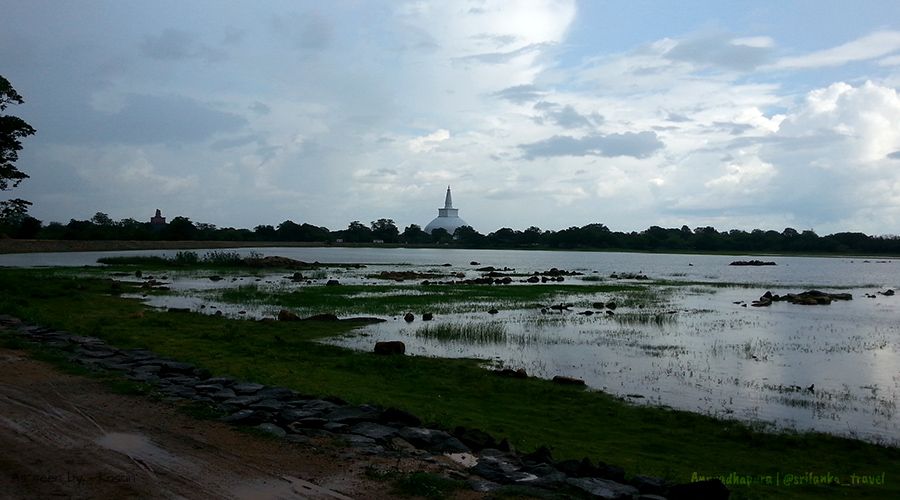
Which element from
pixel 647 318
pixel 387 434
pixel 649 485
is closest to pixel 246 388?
pixel 387 434

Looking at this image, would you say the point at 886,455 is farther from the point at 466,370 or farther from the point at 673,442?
the point at 466,370

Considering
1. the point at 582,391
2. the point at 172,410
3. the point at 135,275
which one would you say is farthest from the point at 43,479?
the point at 135,275

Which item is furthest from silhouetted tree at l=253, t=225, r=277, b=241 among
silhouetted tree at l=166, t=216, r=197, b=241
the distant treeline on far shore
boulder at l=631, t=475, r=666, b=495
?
boulder at l=631, t=475, r=666, b=495

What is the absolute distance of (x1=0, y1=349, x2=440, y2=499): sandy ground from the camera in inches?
268

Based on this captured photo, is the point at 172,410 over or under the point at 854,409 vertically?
over

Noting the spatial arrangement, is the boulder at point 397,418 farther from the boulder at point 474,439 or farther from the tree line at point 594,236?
the tree line at point 594,236

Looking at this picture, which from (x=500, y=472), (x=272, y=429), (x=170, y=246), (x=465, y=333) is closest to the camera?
(x=500, y=472)

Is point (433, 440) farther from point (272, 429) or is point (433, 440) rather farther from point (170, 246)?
point (170, 246)

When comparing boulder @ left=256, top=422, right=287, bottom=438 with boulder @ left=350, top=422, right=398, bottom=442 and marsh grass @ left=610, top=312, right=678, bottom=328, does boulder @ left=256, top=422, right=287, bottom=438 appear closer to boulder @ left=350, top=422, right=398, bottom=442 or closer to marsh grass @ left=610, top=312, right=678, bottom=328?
boulder @ left=350, top=422, right=398, bottom=442

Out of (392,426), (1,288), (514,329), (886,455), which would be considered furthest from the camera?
(1,288)

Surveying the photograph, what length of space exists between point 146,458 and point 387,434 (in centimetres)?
320

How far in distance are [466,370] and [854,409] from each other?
369 inches

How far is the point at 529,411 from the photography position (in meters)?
13.9

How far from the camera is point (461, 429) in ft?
33.8
